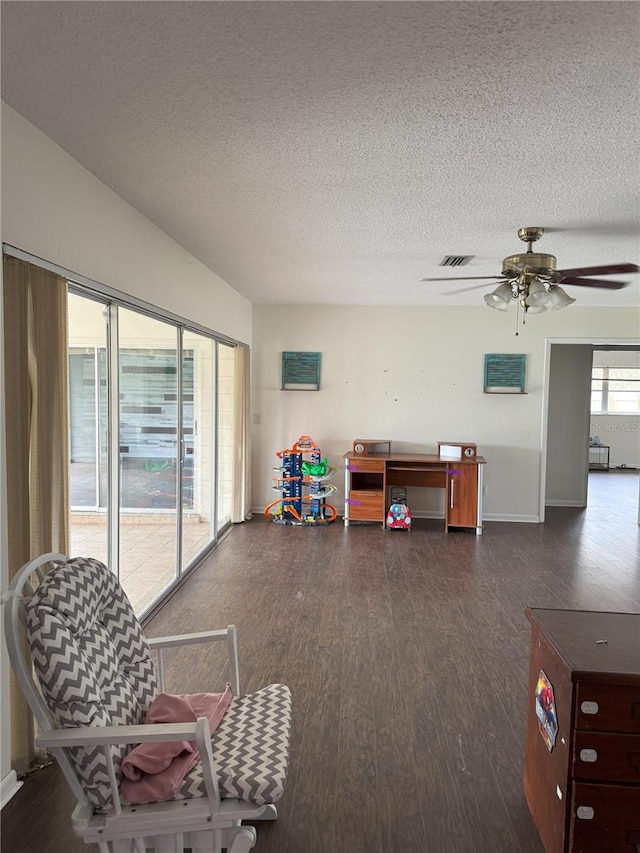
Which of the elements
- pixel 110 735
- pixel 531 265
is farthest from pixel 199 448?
pixel 110 735

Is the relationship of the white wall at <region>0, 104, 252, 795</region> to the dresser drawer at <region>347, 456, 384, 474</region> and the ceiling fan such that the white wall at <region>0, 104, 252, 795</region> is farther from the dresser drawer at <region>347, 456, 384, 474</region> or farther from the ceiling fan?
the dresser drawer at <region>347, 456, 384, 474</region>

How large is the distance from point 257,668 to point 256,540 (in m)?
2.89

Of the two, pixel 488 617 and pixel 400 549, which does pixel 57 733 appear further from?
pixel 400 549

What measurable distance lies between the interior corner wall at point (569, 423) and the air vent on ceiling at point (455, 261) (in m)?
4.01

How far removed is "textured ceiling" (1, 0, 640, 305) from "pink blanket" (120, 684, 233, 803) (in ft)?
6.78

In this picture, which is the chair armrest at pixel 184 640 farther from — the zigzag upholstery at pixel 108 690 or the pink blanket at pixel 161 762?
the pink blanket at pixel 161 762

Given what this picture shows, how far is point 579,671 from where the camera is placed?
1685 millimetres

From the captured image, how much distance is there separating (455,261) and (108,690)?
409 centimetres

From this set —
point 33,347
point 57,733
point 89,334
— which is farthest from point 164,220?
point 57,733

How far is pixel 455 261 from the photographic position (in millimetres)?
4812

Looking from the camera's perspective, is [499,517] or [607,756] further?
[499,517]

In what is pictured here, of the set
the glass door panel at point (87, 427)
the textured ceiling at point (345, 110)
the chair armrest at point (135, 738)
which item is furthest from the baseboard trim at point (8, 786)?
the textured ceiling at point (345, 110)

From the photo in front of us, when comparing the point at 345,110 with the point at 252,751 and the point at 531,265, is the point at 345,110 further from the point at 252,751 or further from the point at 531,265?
the point at 252,751

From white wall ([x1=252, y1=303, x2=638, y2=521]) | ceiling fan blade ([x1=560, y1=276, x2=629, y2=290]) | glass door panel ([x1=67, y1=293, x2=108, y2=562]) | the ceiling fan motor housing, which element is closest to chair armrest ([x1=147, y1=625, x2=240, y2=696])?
glass door panel ([x1=67, y1=293, x2=108, y2=562])
